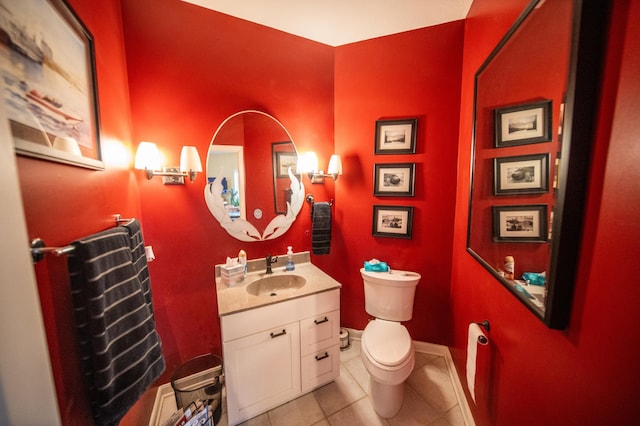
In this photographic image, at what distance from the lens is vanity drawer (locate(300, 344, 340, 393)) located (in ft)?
5.12

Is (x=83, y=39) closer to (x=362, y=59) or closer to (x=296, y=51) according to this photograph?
(x=296, y=51)

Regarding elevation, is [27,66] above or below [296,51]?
below

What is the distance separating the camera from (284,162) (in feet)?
6.14

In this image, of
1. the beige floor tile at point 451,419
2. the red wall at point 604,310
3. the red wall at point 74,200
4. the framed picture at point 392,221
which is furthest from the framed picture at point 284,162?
the beige floor tile at point 451,419

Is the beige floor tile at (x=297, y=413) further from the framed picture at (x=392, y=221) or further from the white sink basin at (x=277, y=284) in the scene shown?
the framed picture at (x=392, y=221)

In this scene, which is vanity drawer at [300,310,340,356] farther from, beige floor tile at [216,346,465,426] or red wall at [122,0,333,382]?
red wall at [122,0,333,382]

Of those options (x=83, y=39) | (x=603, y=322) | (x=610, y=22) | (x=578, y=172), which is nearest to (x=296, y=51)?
(x=83, y=39)

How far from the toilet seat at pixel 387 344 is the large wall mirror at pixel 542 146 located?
76 centimetres

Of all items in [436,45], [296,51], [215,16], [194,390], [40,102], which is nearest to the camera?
[40,102]

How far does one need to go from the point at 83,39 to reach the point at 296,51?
4.46ft

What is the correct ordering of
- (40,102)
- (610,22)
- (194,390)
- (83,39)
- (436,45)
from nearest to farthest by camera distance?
1. (610,22)
2. (40,102)
3. (83,39)
4. (194,390)
5. (436,45)

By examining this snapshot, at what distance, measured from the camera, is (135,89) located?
4.62 feet

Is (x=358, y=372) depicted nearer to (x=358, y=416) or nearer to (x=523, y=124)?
(x=358, y=416)

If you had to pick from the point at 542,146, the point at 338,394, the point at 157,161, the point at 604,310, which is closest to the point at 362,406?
the point at 338,394
